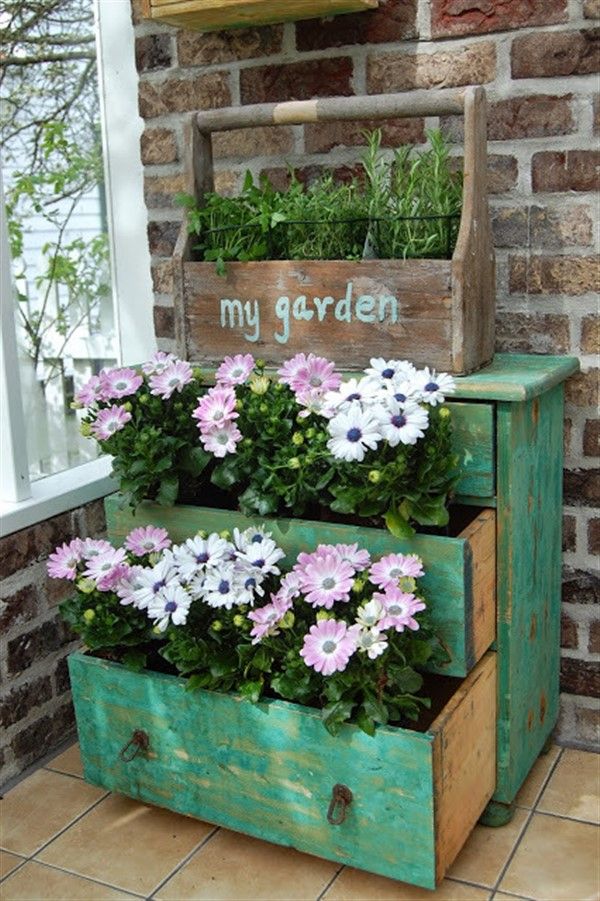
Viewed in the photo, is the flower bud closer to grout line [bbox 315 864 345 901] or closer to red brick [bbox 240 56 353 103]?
grout line [bbox 315 864 345 901]

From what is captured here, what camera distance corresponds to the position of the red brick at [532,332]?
2.02 metres

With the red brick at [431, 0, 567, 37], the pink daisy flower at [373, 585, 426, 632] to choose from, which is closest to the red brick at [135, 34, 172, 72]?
the red brick at [431, 0, 567, 37]

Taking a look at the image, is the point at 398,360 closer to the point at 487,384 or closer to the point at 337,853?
the point at 487,384

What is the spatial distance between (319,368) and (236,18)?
78 centimetres

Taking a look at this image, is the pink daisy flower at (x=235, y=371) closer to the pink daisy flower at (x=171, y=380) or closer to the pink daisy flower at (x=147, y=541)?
the pink daisy flower at (x=171, y=380)

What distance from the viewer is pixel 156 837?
194 cm

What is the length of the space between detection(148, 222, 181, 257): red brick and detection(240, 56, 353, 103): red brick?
1.03 ft

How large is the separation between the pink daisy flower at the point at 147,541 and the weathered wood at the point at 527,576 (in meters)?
0.58

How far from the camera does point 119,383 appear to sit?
1.89 m

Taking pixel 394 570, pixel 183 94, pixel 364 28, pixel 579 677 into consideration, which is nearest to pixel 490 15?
pixel 364 28

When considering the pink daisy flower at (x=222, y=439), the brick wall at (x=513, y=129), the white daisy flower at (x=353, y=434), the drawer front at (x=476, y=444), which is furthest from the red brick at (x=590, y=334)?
the pink daisy flower at (x=222, y=439)

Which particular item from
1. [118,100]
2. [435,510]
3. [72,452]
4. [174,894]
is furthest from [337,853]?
[118,100]

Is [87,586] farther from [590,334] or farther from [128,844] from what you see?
[590,334]

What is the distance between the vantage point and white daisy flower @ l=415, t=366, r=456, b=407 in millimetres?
1650
